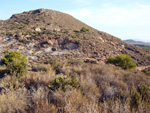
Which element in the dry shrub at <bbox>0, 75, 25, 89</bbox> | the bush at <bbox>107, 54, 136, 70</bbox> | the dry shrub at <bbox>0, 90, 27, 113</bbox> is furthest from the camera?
the bush at <bbox>107, 54, 136, 70</bbox>

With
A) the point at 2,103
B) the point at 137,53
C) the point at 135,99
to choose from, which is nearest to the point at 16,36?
the point at 2,103

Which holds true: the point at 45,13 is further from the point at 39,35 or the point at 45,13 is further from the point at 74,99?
the point at 74,99

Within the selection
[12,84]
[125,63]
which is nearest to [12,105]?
[12,84]

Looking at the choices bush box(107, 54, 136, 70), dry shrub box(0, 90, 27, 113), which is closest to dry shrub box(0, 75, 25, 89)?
dry shrub box(0, 90, 27, 113)

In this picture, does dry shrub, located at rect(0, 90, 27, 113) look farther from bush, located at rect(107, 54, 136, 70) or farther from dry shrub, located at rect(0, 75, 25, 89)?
bush, located at rect(107, 54, 136, 70)

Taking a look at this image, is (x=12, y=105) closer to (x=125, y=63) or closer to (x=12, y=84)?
(x=12, y=84)

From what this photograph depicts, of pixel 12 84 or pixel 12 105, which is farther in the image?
pixel 12 84

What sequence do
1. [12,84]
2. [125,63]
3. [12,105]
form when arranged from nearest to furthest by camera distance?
[12,105]
[12,84]
[125,63]

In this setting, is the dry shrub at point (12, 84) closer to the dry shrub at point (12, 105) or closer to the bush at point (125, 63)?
the dry shrub at point (12, 105)

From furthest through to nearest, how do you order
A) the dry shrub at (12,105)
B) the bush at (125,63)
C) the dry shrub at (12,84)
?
the bush at (125,63), the dry shrub at (12,84), the dry shrub at (12,105)

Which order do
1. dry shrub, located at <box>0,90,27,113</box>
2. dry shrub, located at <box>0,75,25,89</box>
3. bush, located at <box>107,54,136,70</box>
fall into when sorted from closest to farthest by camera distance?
dry shrub, located at <box>0,90,27,113</box> < dry shrub, located at <box>0,75,25,89</box> < bush, located at <box>107,54,136,70</box>

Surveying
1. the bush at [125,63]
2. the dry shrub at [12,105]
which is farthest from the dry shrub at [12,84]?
the bush at [125,63]

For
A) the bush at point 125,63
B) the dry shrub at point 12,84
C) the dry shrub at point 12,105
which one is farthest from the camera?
the bush at point 125,63

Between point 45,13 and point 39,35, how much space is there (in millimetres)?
23750
